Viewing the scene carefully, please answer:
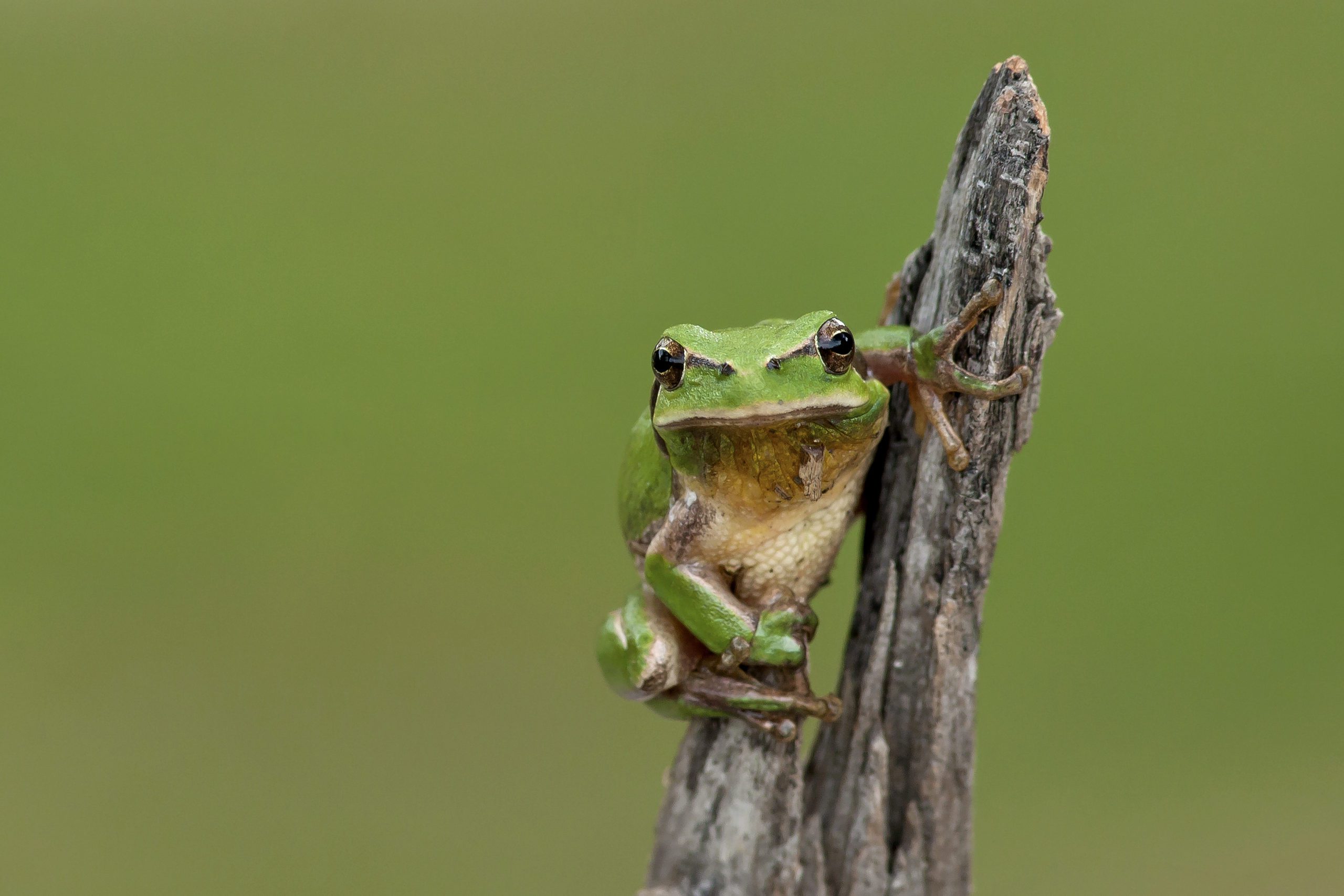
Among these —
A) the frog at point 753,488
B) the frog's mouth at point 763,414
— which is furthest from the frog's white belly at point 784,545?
the frog's mouth at point 763,414

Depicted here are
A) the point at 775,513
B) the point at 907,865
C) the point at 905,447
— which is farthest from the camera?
the point at 907,865

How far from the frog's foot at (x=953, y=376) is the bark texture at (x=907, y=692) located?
0.04 metres

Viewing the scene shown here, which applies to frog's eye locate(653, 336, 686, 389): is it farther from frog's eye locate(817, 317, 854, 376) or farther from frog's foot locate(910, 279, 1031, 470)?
frog's foot locate(910, 279, 1031, 470)

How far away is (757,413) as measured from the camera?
1.82 m

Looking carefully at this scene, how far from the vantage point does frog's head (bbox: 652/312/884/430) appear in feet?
5.98

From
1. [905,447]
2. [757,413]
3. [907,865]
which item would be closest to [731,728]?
[907,865]

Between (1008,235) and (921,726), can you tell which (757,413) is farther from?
(921,726)

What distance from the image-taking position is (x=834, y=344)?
186cm

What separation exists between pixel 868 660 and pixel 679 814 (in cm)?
57

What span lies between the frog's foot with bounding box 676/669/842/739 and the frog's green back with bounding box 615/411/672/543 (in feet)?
1.12

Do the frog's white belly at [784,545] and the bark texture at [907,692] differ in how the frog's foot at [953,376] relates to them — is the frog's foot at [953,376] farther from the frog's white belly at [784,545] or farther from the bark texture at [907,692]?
the frog's white belly at [784,545]

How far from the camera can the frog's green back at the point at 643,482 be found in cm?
224

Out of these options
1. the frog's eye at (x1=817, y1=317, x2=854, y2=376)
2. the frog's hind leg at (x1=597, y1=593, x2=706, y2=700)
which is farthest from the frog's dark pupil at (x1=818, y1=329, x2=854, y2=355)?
the frog's hind leg at (x1=597, y1=593, x2=706, y2=700)

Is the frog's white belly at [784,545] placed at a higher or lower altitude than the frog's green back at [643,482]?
lower
